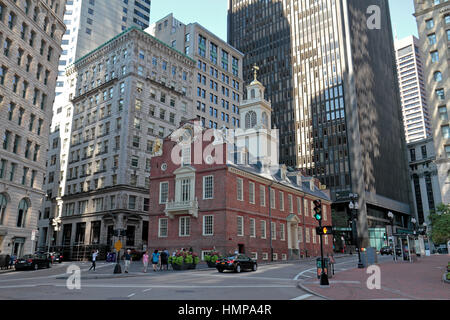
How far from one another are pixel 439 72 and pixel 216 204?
3728 centimetres

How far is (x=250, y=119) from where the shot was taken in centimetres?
5631

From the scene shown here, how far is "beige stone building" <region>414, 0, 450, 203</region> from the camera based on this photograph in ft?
165

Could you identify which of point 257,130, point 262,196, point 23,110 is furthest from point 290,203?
point 23,110

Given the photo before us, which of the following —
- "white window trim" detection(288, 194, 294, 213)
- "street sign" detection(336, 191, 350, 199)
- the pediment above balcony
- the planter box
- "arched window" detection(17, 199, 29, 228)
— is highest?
"street sign" detection(336, 191, 350, 199)

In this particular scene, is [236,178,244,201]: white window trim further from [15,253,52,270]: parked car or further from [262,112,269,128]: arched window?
[15,253,52,270]: parked car

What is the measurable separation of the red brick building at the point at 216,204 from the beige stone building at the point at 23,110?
46.9 ft

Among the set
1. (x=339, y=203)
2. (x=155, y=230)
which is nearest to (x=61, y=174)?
(x=155, y=230)

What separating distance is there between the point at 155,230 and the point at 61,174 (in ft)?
129

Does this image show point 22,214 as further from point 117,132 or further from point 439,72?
point 439,72

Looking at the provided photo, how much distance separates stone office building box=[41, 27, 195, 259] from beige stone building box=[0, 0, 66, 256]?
15.6m

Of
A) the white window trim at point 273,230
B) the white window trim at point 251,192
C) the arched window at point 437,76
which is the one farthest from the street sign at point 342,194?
the white window trim at point 251,192

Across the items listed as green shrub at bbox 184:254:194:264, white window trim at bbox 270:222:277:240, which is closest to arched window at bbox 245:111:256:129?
white window trim at bbox 270:222:277:240

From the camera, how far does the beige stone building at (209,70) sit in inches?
3086

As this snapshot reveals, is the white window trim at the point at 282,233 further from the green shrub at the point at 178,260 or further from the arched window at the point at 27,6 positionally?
the arched window at the point at 27,6
